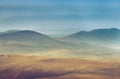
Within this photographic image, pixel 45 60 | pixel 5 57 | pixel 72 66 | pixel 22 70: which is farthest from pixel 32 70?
pixel 5 57

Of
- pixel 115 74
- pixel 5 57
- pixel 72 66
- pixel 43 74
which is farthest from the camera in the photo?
pixel 5 57

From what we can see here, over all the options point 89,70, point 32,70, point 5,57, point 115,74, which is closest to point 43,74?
point 32,70

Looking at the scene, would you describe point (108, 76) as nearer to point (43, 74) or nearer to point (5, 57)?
point (43, 74)

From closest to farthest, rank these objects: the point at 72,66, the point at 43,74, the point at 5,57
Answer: the point at 43,74 < the point at 72,66 < the point at 5,57

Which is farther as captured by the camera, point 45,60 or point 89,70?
point 45,60

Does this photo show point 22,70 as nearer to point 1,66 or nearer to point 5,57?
point 1,66

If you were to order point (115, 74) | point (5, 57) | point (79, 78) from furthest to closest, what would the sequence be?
point (5, 57), point (115, 74), point (79, 78)
